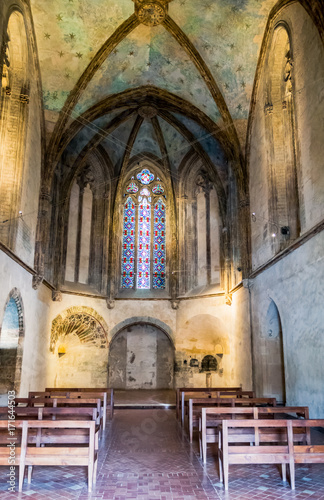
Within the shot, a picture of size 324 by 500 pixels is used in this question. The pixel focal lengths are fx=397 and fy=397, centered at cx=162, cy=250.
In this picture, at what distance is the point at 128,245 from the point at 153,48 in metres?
9.74

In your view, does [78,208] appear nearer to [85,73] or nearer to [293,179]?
[85,73]

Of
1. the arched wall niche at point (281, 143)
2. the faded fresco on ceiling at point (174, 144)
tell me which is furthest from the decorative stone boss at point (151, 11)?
the faded fresco on ceiling at point (174, 144)

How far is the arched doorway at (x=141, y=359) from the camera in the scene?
2088cm

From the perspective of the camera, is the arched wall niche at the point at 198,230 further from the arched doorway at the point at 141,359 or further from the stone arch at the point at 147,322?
the arched doorway at the point at 141,359

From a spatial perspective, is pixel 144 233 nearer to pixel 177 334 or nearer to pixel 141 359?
pixel 177 334

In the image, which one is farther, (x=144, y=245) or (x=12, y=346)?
(x=144, y=245)

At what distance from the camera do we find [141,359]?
2123 cm

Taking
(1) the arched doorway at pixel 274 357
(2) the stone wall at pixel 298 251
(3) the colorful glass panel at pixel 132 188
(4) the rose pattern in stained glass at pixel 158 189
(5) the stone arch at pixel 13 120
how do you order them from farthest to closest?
(4) the rose pattern in stained glass at pixel 158 189, (3) the colorful glass panel at pixel 132 188, (1) the arched doorway at pixel 274 357, (5) the stone arch at pixel 13 120, (2) the stone wall at pixel 298 251

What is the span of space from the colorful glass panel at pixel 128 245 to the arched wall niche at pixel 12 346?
8.50 meters

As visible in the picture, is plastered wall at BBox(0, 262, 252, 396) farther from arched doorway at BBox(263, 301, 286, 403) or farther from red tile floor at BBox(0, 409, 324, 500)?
red tile floor at BBox(0, 409, 324, 500)

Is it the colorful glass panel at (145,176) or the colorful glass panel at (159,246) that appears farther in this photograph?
the colorful glass panel at (145,176)

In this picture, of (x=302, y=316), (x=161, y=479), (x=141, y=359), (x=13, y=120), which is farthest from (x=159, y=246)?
(x=161, y=479)

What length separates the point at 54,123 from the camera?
1571 cm

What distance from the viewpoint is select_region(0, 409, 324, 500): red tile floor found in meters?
5.08
